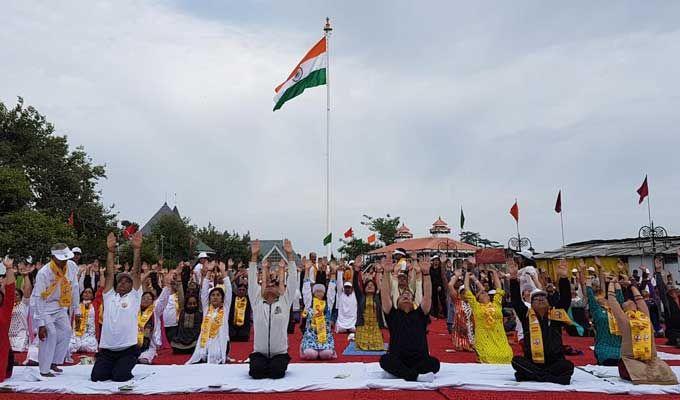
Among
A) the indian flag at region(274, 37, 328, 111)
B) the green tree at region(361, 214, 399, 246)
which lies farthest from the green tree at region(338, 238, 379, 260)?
the indian flag at region(274, 37, 328, 111)

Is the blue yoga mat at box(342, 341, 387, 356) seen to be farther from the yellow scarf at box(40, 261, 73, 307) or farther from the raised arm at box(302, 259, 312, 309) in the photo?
the yellow scarf at box(40, 261, 73, 307)

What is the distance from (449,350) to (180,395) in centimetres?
489

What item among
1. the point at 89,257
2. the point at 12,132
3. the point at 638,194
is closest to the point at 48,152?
the point at 12,132

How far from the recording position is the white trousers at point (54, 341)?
226 inches

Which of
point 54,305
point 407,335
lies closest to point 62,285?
Result: point 54,305

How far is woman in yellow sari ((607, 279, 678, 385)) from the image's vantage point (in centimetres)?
518

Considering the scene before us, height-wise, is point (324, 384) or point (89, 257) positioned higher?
point (89, 257)

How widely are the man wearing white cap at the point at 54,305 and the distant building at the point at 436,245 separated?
1811 cm

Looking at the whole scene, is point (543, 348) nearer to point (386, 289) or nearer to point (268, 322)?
point (386, 289)

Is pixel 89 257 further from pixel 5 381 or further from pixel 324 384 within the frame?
pixel 324 384

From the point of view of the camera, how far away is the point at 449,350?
859 cm

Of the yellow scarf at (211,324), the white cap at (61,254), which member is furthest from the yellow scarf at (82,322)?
the white cap at (61,254)

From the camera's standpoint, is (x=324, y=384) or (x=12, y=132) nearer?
(x=324, y=384)

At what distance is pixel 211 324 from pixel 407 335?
3013mm
